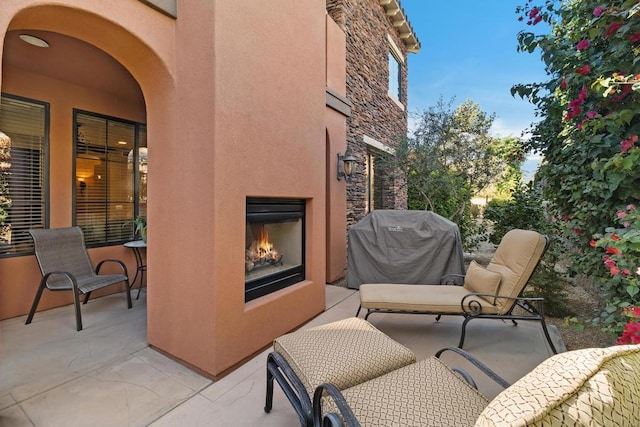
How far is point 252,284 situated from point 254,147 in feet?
4.36

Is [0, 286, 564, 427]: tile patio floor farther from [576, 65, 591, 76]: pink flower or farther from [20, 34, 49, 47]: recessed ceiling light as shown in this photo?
[20, 34, 49, 47]: recessed ceiling light

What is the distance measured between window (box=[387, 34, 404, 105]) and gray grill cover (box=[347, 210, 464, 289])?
19.3 ft

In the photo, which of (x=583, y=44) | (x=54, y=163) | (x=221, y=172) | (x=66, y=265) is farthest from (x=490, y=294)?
(x=54, y=163)

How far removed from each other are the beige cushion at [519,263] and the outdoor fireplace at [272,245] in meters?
2.25

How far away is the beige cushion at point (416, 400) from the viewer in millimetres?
1321

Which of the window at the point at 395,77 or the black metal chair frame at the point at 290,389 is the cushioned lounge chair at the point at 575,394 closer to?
the black metal chair frame at the point at 290,389

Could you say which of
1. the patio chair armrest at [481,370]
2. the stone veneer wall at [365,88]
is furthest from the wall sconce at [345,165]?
the patio chair armrest at [481,370]

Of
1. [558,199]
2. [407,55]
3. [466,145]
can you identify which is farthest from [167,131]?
[407,55]

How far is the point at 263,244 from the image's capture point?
11.4 ft

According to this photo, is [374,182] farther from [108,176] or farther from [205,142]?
[205,142]

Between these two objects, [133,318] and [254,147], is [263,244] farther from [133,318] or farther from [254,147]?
[133,318]

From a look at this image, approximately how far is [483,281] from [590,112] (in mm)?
1797

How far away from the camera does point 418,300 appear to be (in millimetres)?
3168

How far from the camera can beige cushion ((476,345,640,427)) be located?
28.1 inches
